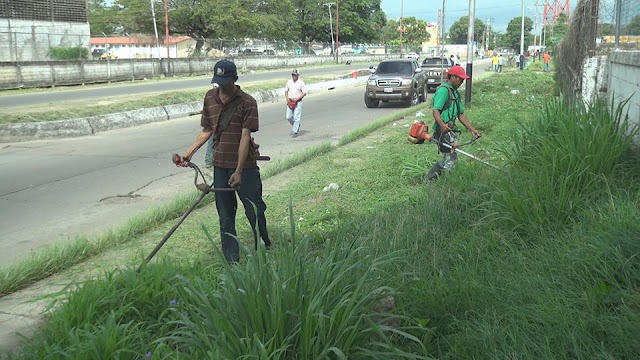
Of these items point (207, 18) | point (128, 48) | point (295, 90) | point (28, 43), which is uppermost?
point (207, 18)

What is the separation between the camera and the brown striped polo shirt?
16.2 ft

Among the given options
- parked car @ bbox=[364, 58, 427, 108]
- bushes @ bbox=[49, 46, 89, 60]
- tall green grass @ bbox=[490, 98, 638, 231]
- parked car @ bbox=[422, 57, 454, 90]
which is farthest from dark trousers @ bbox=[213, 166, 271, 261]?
bushes @ bbox=[49, 46, 89, 60]

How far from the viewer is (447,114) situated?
280 inches

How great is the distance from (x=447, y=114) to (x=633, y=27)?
2808mm

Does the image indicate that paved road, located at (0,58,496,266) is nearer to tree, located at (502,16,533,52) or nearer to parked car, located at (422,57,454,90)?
parked car, located at (422,57,454,90)

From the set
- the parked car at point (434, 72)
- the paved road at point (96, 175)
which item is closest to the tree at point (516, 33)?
the parked car at point (434, 72)

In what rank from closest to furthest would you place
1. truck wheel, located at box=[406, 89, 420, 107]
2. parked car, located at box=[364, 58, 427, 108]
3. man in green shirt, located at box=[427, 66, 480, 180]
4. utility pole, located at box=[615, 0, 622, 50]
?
man in green shirt, located at box=[427, 66, 480, 180]
utility pole, located at box=[615, 0, 622, 50]
parked car, located at box=[364, 58, 427, 108]
truck wheel, located at box=[406, 89, 420, 107]

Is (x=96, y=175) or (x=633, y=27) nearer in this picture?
(x=633, y=27)

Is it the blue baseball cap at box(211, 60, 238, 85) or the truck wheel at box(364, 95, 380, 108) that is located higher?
the blue baseball cap at box(211, 60, 238, 85)

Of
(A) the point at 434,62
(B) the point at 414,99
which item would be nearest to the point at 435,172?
(B) the point at 414,99

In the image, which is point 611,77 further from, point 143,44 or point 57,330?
point 143,44

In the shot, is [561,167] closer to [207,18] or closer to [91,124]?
[91,124]

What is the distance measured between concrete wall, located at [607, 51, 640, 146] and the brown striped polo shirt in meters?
3.51

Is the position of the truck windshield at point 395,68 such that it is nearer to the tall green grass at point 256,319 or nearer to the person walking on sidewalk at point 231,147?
the person walking on sidewalk at point 231,147
